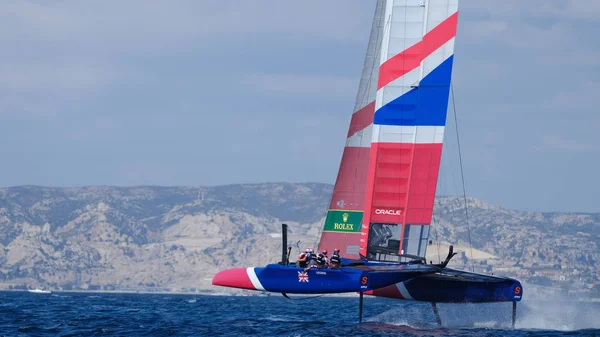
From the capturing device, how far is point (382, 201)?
32.0m

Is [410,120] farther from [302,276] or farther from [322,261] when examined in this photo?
[302,276]

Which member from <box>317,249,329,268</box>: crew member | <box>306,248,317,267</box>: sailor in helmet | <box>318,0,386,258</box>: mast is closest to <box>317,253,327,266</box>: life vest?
<box>317,249,329,268</box>: crew member

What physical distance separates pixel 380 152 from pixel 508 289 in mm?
5622

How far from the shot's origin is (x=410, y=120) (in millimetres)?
31594

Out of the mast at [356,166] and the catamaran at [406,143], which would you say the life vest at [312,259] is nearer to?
the catamaran at [406,143]

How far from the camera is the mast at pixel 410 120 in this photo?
31.4 metres

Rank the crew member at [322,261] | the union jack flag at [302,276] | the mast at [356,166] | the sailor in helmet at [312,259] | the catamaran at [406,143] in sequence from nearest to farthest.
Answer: the union jack flag at [302,276], the crew member at [322,261], the sailor in helmet at [312,259], the catamaran at [406,143], the mast at [356,166]

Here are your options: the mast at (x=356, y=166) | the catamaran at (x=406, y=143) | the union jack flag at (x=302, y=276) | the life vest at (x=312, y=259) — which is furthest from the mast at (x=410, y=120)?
the mast at (x=356, y=166)

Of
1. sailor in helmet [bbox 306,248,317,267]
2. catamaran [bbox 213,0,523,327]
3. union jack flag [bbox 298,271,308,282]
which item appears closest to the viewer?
union jack flag [bbox 298,271,308,282]

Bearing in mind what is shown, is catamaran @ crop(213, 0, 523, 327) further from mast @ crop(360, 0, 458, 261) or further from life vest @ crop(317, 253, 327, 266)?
life vest @ crop(317, 253, 327, 266)

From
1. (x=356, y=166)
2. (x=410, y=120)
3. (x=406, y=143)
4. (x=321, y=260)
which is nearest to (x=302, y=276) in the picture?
(x=321, y=260)

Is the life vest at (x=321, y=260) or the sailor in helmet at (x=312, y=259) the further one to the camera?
the sailor in helmet at (x=312, y=259)

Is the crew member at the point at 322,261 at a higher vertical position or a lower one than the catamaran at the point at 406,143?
lower

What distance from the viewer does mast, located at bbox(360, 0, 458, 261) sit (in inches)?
1237
